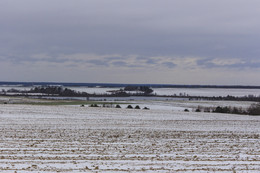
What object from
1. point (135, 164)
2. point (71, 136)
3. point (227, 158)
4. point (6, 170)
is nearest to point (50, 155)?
point (6, 170)

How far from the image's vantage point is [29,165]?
12492 mm

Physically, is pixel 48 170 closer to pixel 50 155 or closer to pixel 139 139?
pixel 50 155

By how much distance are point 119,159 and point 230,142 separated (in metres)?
8.96

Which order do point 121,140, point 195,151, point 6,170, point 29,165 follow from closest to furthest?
point 6,170 < point 29,165 < point 195,151 < point 121,140

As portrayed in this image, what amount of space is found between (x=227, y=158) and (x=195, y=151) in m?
2.02

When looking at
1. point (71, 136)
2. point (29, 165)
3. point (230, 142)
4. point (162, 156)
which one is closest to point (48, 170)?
point (29, 165)

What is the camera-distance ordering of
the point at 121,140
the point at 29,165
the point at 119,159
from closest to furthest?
the point at 29,165
the point at 119,159
the point at 121,140

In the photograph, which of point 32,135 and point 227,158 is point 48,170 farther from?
point 32,135

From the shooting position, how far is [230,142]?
64.8 feet

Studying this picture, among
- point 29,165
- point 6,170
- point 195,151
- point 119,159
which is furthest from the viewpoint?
point 195,151

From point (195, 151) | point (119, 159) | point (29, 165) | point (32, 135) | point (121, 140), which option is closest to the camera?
point (29, 165)

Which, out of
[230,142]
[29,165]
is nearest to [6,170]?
[29,165]

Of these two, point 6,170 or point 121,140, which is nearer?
point 6,170

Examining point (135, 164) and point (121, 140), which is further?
point (121, 140)
